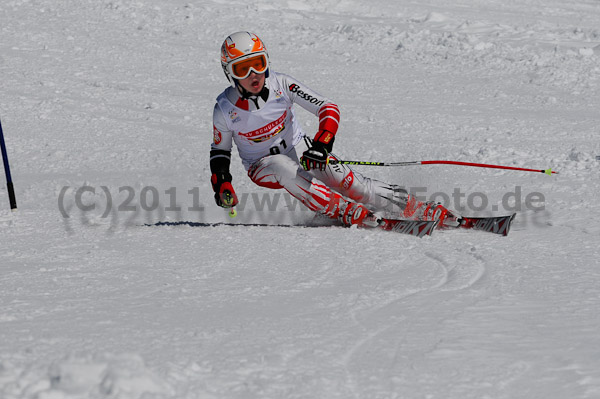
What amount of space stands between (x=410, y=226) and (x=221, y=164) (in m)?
1.68

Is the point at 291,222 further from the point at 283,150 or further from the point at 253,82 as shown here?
the point at 253,82

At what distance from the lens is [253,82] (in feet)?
19.6

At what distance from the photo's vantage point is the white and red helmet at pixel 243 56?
5.86 metres

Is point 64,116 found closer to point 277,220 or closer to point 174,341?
point 277,220

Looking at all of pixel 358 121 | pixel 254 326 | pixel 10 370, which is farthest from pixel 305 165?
pixel 358 121

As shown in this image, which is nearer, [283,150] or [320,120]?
[320,120]

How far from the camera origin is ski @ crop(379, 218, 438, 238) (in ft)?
18.7

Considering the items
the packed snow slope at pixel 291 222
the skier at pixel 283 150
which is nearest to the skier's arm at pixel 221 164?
the skier at pixel 283 150

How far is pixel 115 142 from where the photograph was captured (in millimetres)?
9391

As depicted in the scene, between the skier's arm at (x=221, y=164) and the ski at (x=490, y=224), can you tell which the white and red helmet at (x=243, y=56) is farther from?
the ski at (x=490, y=224)

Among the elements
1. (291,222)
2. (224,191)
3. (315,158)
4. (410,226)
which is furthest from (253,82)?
(410,226)

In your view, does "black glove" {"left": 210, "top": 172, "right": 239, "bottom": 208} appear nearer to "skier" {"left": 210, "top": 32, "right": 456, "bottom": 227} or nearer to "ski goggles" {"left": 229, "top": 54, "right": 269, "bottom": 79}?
"skier" {"left": 210, "top": 32, "right": 456, "bottom": 227}

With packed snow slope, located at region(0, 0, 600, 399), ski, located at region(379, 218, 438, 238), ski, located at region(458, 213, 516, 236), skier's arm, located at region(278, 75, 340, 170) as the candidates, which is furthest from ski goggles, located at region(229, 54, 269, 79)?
ski, located at region(458, 213, 516, 236)

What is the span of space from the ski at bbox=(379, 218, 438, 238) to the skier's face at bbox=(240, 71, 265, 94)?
59.8 inches
